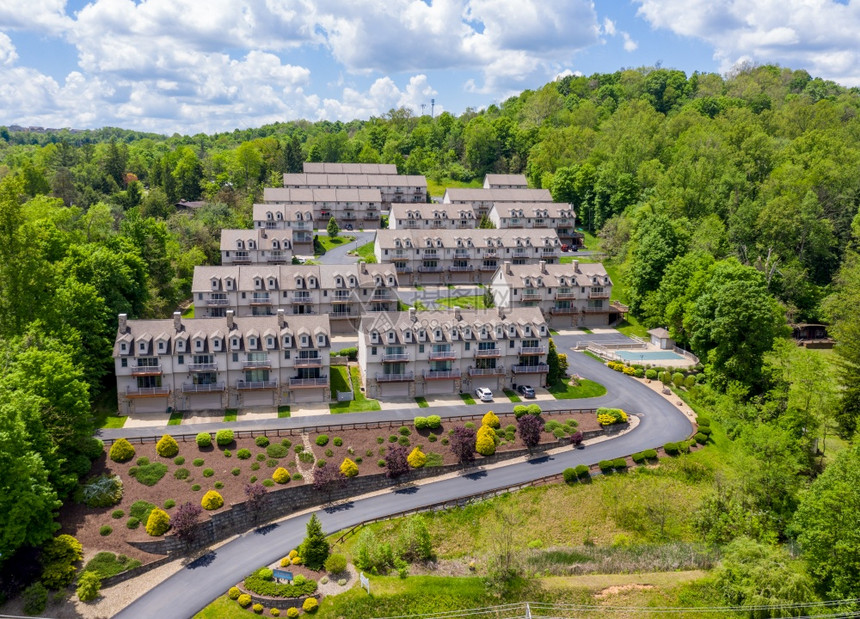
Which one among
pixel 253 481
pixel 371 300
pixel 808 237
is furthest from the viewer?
pixel 808 237

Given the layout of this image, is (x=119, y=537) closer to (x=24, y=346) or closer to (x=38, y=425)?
(x=38, y=425)

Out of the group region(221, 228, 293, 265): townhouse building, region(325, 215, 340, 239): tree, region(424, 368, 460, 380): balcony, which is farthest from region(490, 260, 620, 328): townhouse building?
region(325, 215, 340, 239): tree

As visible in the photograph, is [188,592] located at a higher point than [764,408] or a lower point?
lower

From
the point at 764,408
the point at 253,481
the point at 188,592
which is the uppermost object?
the point at 764,408

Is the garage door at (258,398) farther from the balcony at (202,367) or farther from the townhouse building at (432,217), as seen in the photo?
the townhouse building at (432,217)

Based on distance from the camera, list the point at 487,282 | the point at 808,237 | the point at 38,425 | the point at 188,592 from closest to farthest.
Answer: the point at 188,592, the point at 38,425, the point at 808,237, the point at 487,282

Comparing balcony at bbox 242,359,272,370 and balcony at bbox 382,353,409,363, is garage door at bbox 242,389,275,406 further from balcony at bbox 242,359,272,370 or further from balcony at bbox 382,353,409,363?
balcony at bbox 382,353,409,363

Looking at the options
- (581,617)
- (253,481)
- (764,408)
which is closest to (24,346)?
(253,481)
